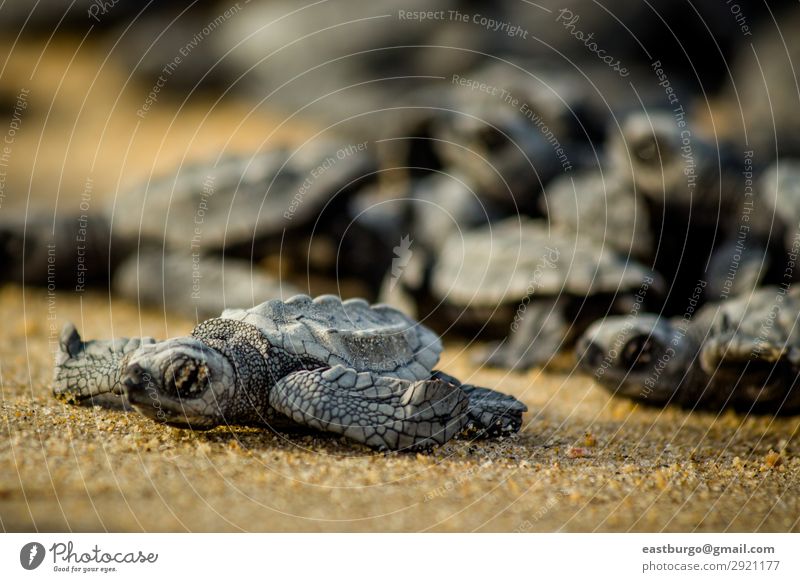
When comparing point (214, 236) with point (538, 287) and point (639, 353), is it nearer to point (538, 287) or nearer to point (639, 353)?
point (538, 287)

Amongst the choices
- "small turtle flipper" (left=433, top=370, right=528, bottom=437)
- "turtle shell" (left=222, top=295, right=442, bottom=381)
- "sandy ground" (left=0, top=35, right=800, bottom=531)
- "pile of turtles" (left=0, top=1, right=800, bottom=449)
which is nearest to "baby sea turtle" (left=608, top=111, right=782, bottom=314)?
"pile of turtles" (left=0, top=1, right=800, bottom=449)

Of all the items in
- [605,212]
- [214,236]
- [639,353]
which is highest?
[605,212]

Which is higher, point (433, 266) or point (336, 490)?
point (433, 266)

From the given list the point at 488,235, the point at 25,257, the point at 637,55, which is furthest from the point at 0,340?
the point at 637,55

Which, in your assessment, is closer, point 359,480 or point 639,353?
point 359,480

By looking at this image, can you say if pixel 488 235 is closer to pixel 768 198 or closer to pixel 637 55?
pixel 768 198

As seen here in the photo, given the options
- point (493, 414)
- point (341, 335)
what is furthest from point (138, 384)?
point (493, 414)

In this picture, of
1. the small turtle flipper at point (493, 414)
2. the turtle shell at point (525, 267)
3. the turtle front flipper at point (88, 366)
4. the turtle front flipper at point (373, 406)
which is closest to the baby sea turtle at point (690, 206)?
the turtle shell at point (525, 267)
